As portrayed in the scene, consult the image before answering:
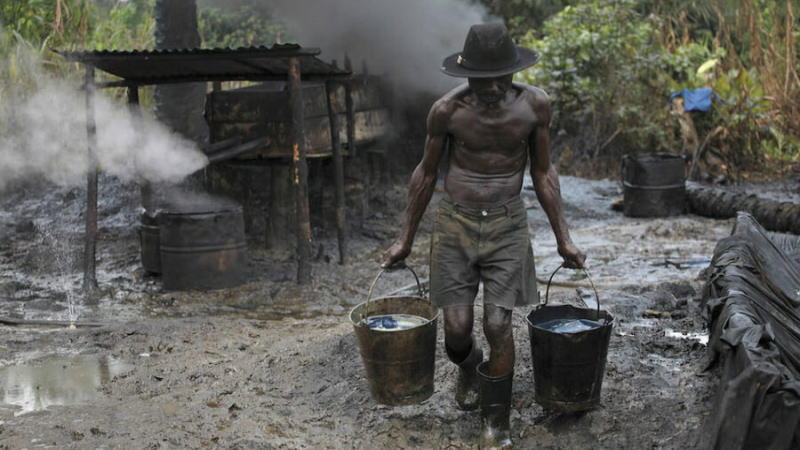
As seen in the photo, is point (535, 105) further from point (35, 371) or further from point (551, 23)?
point (551, 23)

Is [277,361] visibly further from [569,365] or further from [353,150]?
[353,150]

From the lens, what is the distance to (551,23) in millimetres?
17375

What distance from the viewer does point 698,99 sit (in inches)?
601

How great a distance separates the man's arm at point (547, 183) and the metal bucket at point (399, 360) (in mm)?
784

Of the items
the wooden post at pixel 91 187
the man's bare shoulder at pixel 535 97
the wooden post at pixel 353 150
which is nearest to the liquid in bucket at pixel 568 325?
the man's bare shoulder at pixel 535 97

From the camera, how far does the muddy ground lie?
4.78 m

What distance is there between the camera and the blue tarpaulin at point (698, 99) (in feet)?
50.0

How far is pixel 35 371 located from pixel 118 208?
706 centimetres

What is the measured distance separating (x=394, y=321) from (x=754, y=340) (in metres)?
1.86

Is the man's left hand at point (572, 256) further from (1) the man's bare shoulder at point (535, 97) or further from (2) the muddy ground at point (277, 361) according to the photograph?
(2) the muddy ground at point (277, 361)

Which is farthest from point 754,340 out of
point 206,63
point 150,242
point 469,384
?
point 150,242

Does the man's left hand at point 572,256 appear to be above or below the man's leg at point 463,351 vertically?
above

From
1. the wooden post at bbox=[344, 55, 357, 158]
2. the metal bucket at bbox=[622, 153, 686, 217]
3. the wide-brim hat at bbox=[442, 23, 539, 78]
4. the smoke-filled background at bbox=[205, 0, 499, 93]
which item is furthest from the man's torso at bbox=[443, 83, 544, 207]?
the smoke-filled background at bbox=[205, 0, 499, 93]

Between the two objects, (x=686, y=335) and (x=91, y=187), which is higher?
(x=91, y=187)
